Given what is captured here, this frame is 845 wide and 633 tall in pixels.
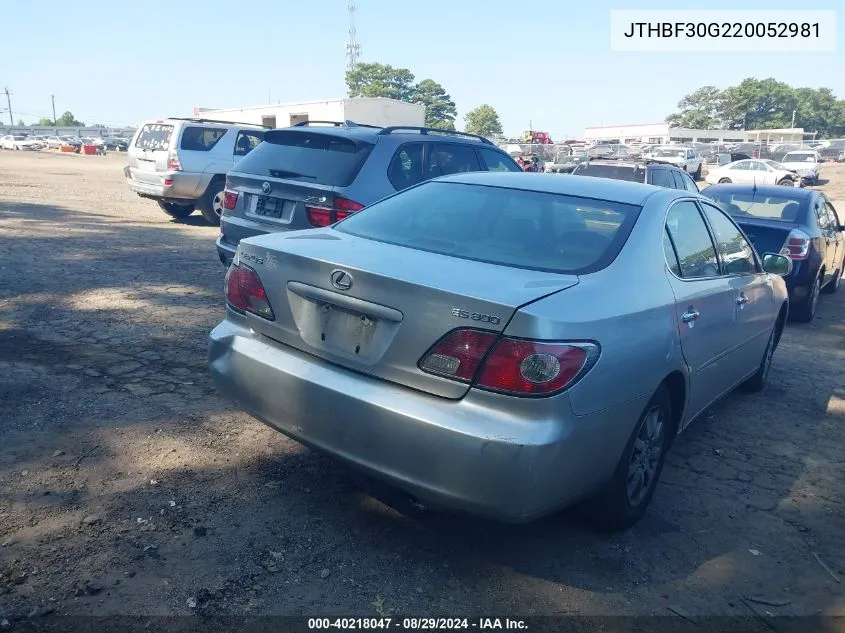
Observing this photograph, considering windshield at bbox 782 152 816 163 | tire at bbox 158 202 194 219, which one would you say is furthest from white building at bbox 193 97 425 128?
tire at bbox 158 202 194 219

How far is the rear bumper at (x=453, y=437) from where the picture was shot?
2736 mm

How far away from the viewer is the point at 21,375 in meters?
4.85

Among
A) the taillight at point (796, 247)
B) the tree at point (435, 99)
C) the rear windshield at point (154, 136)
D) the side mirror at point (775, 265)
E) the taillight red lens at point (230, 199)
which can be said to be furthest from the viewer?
the tree at point (435, 99)

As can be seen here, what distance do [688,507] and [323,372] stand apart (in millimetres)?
2099

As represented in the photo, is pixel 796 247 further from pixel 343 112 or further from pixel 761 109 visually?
pixel 761 109

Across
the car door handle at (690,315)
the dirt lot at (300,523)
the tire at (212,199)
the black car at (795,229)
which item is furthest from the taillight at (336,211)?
the tire at (212,199)

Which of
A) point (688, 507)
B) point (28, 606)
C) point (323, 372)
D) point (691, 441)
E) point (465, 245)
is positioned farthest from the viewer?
point (691, 441)

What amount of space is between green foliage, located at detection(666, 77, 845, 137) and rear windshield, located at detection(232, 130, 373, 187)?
333ft

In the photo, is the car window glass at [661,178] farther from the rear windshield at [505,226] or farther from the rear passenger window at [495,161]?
the rear windshield at [505,226]

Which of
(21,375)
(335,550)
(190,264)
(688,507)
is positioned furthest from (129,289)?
(688,507)

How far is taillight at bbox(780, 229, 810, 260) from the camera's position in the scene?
325 inches

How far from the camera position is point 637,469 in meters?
3.55

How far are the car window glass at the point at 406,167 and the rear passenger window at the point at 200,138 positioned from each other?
697cm

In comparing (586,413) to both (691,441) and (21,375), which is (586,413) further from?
(21,375)
